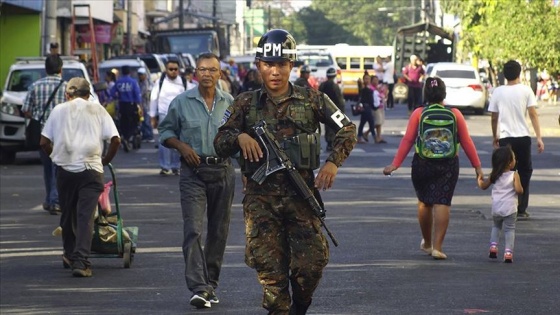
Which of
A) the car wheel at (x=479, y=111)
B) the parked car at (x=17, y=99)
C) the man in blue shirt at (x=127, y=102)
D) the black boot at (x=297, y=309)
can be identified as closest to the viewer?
the black boot at (x=297, y=309)

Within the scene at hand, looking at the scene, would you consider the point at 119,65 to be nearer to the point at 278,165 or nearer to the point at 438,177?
the point at 438,177

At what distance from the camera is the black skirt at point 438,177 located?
43.5ft

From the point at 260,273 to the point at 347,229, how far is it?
7586 mm

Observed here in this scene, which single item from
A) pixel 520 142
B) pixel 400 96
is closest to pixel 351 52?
pixel 400 96

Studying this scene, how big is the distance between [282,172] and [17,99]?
19308mm

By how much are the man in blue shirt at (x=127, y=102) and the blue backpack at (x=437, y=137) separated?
56.6 ft

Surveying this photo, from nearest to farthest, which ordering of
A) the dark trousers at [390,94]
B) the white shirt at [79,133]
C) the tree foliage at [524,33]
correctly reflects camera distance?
the white shirt at [79,133] < the tree foliage at [524,33] < the dark trousers at [390,94]

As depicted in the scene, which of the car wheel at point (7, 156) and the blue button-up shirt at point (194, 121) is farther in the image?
the car wheel at point (7, 156)

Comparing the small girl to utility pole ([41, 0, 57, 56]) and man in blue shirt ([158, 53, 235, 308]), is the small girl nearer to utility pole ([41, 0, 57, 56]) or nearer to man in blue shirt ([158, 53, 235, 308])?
man in blue shirt ([158, 53, 235, 308])

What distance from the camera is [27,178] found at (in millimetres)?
23609

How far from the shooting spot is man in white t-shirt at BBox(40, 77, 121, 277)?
12.6 meters

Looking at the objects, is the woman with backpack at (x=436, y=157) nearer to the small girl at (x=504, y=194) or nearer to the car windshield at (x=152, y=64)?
the small girl at (x=504, y=194)

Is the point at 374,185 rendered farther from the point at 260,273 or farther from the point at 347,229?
the point at 260,273

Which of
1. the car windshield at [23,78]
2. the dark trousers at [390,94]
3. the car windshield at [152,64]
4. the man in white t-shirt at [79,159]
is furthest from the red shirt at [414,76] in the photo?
the man in white t-shirt at [79,159]
